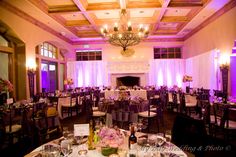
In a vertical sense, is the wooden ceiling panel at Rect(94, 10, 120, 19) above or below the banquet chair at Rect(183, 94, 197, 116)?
above

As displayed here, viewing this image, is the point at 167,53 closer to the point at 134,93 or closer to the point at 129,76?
the point at 129,76

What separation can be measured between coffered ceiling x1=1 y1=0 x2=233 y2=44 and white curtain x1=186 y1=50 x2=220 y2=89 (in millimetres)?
1541

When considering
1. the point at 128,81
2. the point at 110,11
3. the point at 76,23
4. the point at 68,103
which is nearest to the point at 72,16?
the point at 76,23

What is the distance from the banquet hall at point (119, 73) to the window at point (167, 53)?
2.4 inches

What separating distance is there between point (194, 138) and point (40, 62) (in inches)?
288

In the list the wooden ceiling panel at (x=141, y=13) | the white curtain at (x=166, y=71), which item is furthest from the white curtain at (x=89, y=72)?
the wooden ceiling panel at (x=141, y=13)

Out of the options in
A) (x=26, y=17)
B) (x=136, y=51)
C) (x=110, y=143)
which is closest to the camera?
(x=110, y=143)

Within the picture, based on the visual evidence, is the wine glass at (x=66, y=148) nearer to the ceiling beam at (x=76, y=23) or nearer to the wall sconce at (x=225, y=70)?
the wall sconce at (x=225, y=70)

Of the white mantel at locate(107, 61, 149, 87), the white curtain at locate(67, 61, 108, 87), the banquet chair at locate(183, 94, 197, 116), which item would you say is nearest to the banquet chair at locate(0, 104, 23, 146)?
the banquet chair at locate(183, 94, 197, 116)

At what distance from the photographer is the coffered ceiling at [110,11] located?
5898mm

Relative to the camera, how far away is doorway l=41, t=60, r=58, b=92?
8.41 m

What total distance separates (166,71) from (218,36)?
4.42m

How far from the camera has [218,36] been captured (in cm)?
674

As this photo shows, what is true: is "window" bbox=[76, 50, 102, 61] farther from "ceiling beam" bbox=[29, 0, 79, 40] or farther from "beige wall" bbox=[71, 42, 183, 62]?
"ceiling beam" bbox=[29, 0, 79, 40]
